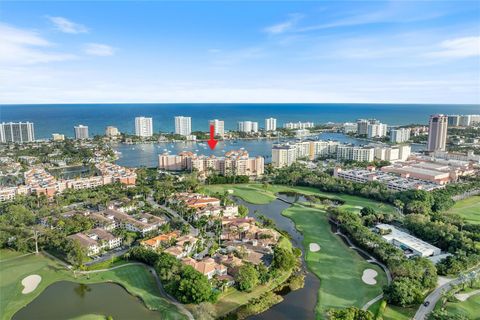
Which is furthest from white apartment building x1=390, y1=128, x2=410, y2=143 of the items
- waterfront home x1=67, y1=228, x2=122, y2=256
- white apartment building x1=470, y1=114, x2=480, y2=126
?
waterfront home x1=67, y1=228, x2=122, y2=256

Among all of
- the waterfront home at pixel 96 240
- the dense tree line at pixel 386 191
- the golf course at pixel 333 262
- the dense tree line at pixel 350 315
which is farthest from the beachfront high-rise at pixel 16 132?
the dense tree line at pixel 350 315

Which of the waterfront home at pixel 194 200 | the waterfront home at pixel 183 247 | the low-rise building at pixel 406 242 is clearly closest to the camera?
the waterfront home at pixel 183 247

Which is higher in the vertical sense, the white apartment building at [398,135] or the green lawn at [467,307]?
the white apartment building at [398,135]

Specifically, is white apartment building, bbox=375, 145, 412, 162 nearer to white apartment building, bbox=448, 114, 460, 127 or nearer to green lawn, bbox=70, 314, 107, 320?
white apartment building, bbox=448, 114, 460, 127

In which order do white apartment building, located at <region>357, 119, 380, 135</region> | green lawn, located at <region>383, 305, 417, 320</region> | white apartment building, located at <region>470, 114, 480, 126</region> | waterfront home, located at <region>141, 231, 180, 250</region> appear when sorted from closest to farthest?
green lawn, located at <region>383, 305, 417, 320</region>, waterfront home, located at <region>141, 231, 180, 250</region>, white apartment building, located at <region>357, 119, 380, 135</region>, white apartment building, located at <region>470, 114, 480, 126</region>

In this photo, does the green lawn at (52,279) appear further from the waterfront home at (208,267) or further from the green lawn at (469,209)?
the green lawn at (469,209)

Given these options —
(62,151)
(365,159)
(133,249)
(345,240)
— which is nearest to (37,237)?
(133,249)
